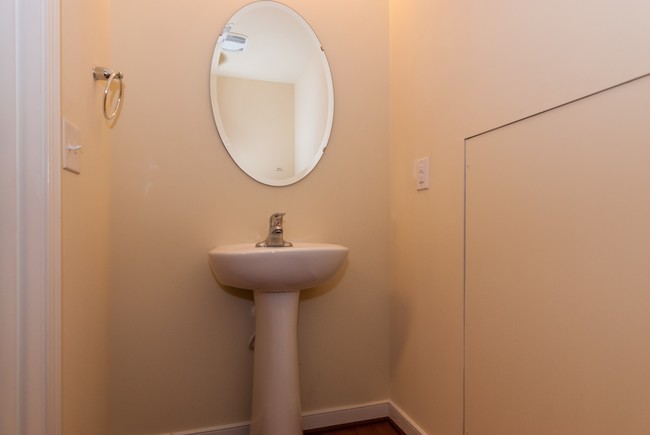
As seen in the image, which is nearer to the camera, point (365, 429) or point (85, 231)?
point (85, 231)

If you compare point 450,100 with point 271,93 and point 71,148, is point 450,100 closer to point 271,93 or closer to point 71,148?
point 271,93

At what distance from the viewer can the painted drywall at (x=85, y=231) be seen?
0.90 meters

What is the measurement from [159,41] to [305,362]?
1.39 meters

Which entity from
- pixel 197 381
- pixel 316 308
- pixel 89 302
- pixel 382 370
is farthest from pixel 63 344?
pixel 382 370

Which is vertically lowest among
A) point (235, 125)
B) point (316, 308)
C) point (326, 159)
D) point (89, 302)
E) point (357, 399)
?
point (357, 399)

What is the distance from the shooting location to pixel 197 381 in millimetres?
1408

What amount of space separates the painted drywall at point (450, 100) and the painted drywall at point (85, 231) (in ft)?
3.59

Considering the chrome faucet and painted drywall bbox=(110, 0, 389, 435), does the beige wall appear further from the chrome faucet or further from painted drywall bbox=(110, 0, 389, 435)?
the chrome faucet

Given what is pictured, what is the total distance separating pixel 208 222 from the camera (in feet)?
4.68

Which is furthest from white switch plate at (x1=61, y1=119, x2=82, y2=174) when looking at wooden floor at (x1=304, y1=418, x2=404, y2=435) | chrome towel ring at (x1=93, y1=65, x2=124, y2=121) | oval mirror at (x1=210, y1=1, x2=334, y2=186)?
wooden floor at (x1=304, y1=418, x2=404, y2=435)

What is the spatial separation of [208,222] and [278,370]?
1.99 ft

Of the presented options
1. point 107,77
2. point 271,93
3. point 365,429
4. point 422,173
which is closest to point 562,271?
point 422,173

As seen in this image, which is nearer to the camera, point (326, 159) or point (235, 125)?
point (235, 125)

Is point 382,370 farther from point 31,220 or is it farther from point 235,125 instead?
point 31,220
